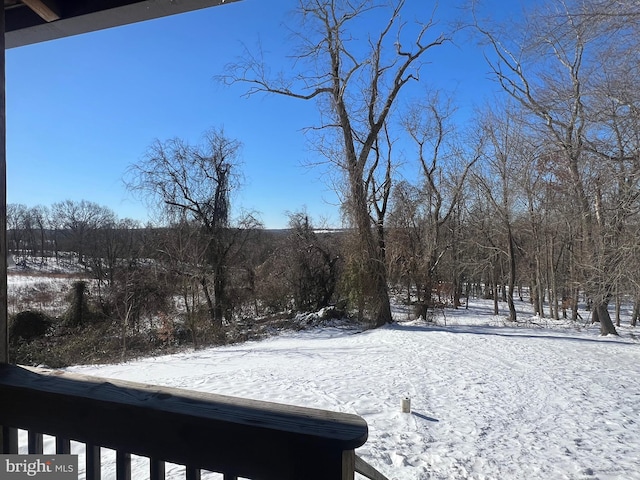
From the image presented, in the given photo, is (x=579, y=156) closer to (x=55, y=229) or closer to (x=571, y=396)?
(x=571, y=396)

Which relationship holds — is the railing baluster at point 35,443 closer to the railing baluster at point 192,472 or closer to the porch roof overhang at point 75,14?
the railing baluster at point 192,472

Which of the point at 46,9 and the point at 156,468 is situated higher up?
the point at 46,9

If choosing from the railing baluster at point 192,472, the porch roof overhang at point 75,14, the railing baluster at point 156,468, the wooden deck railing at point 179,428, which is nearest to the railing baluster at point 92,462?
the wooden deck railing at point 179,428

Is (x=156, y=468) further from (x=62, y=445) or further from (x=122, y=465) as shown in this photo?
(x=62, y=445)

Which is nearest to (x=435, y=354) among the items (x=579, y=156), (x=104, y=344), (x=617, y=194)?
Answer: (x=617, y=194)

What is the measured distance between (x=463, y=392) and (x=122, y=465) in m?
5.68

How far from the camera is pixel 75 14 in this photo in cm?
157

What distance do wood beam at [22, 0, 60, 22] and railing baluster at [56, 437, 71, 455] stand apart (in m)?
1.61

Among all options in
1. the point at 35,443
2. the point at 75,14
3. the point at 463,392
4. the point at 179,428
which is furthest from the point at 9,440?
the point at 463,392

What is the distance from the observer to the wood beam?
1485 millimetres

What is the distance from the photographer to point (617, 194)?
853cm

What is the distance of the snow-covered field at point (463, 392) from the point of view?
3695 mm

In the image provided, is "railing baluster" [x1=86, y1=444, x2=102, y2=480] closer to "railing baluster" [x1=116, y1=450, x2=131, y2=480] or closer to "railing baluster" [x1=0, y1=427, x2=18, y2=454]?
"railing baluster" [x1=116, y1=450, x2=131, y2=480]

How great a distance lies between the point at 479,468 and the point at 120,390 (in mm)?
3665
